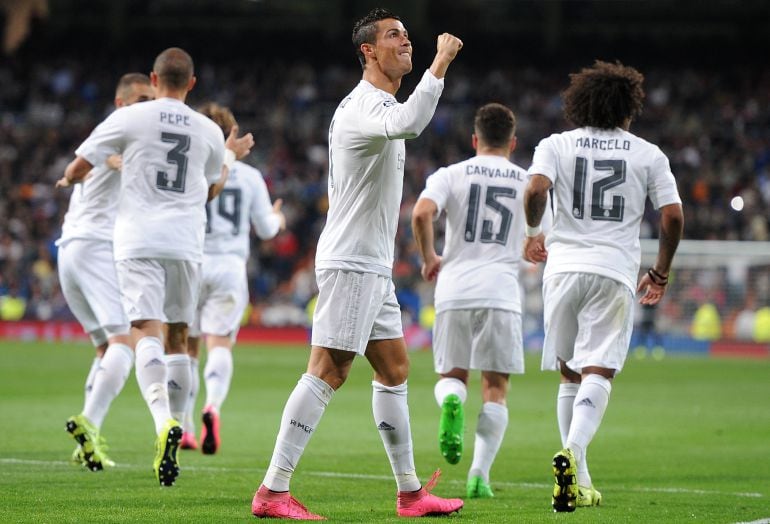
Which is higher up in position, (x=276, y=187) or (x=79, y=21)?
(x=79, y=21)

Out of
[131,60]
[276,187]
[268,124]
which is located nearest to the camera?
[276,187]

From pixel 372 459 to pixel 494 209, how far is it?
236 cm

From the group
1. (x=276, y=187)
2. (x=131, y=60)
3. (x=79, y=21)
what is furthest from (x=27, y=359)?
(x=79, y=21)

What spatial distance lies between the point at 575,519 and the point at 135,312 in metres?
2.98

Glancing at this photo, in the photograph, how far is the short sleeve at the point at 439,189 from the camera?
8164 millimetres

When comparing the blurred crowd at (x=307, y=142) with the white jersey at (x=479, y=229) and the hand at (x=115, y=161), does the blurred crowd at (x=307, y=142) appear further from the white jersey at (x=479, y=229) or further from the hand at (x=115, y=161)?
the hand at (x=115, y=161)

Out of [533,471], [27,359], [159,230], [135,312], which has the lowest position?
[27,359]

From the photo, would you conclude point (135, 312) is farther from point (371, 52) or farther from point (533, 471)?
point (533, 471)

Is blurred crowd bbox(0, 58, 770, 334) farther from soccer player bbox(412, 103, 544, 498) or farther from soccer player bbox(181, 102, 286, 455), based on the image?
soccer player bbox(412, 103, 544, 498)

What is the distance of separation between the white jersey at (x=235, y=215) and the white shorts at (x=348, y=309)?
446 cm

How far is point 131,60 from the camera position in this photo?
4059cm

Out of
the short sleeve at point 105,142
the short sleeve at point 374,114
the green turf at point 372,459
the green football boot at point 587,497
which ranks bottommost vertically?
the green turf at point 372,459

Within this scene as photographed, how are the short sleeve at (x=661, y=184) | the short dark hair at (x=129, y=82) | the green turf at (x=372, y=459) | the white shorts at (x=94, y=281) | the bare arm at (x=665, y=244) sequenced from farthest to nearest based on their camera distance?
the short dark hair at (x=129, y=82) → the white shorts at (x=94, y=281) → the short sleeve at (x=661, y=184) → the bare arm at (x=665, y=244) → the green turf at (x=372, y=459)

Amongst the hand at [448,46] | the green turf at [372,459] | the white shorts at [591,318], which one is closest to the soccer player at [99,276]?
the green turf at [372,459]
